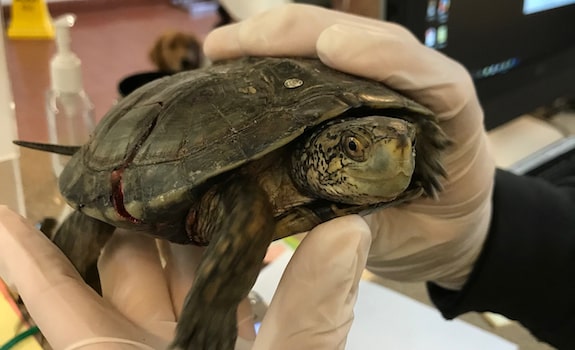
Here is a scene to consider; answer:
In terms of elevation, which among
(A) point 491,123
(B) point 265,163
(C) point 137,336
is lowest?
(A) point 491,123

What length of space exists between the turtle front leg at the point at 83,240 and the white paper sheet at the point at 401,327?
26 centimetres

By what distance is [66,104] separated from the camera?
2.95 feet

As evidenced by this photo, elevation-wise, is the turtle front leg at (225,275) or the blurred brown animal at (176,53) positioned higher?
the turtle front leg at (225,275)

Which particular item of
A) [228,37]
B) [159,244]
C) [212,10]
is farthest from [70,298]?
[212,10]

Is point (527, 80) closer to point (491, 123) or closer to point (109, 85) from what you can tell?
point (491, 123)

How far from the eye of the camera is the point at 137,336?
1.72 ft

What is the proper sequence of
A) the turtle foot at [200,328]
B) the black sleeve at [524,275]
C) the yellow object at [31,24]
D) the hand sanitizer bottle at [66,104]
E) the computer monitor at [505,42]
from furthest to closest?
1. the yellow object at [31,24]
2. the computer monitor at [505,42]
3. the hand sanitizer bottle at [66,104]
4. the black sleeve at [524,275]
5. the turtle foot at [200,328]

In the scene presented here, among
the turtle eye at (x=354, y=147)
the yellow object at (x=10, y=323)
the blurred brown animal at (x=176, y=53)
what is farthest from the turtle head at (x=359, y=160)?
the blurred brown animal at (x=176, y=53)

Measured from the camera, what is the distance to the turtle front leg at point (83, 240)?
1.89ft

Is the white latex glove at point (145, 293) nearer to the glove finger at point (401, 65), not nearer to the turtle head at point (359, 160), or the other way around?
the turtle head at point (359, 160)

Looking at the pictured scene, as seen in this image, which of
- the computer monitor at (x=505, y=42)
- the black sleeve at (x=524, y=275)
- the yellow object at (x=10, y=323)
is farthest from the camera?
the computer monitor at (x=505, y=42)

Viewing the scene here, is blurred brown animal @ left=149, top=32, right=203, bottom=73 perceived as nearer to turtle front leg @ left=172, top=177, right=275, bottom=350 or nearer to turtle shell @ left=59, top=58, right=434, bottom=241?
turtle shell @ left=59, top=58, right=434, bottom=241

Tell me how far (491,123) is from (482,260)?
460mm

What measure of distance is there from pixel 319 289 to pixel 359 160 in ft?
0.32
